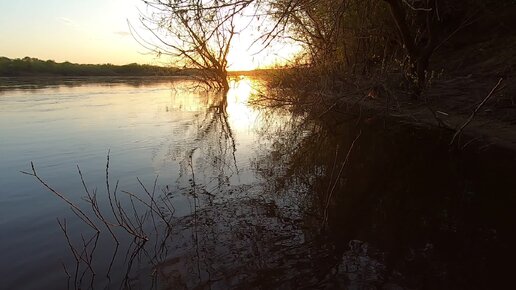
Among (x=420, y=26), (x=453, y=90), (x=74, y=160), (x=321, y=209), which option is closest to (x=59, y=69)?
(x=420, y=26)

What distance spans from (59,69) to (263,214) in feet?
247

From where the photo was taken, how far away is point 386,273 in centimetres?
474

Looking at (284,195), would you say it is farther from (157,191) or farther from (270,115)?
(270,115)

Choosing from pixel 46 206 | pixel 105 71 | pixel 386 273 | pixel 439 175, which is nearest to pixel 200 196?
pixel 46 206

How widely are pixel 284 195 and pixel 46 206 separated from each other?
422cm

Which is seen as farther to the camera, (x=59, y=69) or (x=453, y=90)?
(x=59, y=69)

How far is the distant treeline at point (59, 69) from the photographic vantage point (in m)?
62.1

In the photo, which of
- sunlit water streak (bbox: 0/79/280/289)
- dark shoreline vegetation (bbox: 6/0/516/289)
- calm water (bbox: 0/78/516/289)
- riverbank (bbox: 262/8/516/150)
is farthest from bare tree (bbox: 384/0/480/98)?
sunlit water streak (bbox: 0/79/280/289)

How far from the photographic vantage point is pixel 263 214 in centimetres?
654

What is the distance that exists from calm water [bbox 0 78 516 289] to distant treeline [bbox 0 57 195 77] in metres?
41.4

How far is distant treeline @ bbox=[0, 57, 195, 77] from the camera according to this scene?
62.1 m

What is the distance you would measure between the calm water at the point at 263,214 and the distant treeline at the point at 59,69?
1630 inches

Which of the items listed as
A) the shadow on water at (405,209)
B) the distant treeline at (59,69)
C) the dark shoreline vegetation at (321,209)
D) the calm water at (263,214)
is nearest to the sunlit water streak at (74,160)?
the calm water at (263,214)

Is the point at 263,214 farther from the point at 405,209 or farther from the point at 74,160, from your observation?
the point at 74,160
